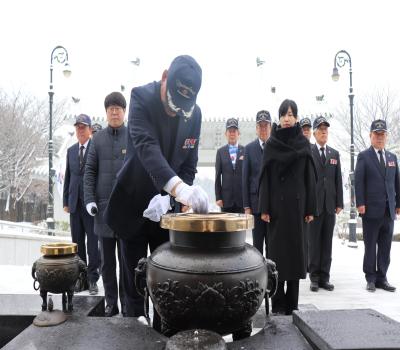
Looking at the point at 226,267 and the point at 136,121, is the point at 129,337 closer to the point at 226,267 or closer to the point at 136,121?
the point at 226,267

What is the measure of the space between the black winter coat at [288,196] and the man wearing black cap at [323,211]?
164cm

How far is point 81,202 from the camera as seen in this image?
16.1 feet

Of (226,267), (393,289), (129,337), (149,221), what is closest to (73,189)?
(149,221)

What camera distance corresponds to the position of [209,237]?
1880 millimetres

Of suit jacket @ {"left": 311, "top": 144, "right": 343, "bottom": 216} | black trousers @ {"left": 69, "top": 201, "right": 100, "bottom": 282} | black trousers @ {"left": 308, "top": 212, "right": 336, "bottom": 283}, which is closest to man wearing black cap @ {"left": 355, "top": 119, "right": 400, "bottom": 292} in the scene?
suit jacket @ {"left": 311, "top": 144, "right": 343, "bottom": 216}

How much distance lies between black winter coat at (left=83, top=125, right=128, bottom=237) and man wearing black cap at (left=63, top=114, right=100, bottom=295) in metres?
1.04

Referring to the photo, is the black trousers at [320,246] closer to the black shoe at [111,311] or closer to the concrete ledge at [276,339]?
the black shoe at [111,311]

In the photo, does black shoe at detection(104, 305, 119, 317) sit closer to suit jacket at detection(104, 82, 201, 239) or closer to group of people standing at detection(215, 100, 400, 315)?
suit jacket at detection(104, 82, 201, 239)

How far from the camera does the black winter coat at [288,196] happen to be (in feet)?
11.2

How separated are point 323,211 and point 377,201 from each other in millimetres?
671

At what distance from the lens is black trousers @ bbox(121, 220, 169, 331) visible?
8.57 feet

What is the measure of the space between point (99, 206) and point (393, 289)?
371cm

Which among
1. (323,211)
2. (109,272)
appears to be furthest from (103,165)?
(323,211)

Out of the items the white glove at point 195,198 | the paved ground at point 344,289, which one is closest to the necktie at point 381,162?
the paved ground at point 344,289
